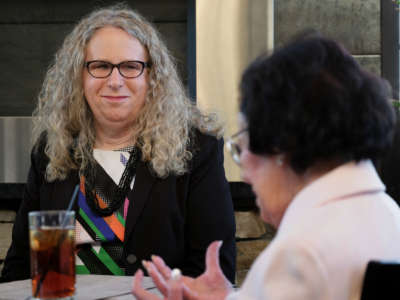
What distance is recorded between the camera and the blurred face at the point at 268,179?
905 mm

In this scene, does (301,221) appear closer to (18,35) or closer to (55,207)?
(55,207)

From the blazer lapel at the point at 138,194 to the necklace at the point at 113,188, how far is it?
3cm

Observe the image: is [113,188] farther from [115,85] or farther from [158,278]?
[158,278]

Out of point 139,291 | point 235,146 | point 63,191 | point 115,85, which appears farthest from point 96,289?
point 115,85

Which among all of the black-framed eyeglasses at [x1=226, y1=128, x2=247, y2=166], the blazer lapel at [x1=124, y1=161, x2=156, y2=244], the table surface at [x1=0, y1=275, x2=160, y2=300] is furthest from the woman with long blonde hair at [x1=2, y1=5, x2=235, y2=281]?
the black-framed eyeglasses at [x1=226, y1=128, x2=247, y2=166]

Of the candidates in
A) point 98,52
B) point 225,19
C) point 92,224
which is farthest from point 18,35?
point 92,224

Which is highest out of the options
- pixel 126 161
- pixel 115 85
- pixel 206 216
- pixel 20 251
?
pixel 115 85

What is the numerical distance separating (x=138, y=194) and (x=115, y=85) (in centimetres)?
37

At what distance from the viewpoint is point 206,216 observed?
6.37 feet

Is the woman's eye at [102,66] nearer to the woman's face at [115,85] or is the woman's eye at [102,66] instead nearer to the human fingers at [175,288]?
the woman's face at [115,85]

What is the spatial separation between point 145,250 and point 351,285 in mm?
1176

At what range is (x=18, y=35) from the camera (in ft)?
10.7

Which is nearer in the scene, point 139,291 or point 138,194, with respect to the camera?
point 139,291

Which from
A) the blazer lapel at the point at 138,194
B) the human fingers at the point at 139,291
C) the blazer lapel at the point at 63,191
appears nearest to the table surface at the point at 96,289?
the human fingers at the point at 139,291
